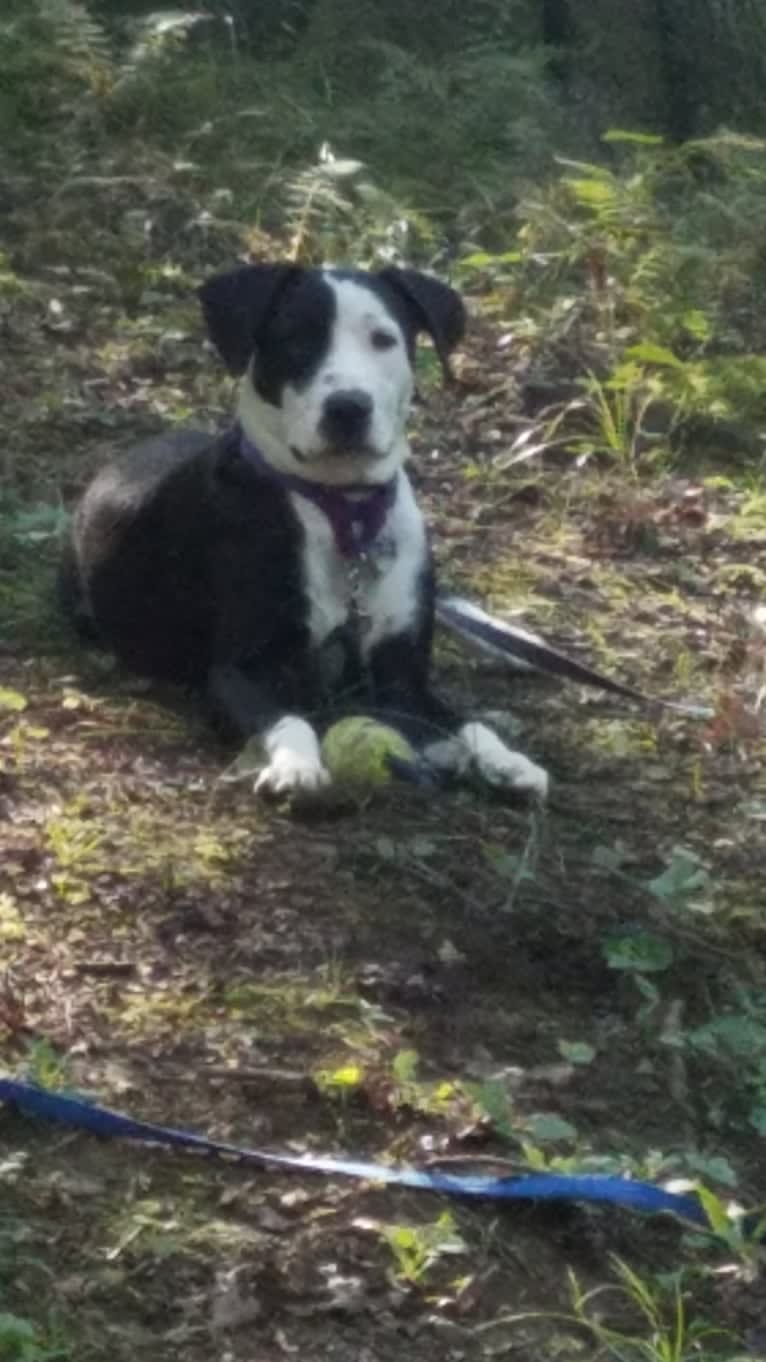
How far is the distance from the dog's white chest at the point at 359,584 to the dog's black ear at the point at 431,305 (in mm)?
433

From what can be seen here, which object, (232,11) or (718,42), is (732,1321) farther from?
(232,11)

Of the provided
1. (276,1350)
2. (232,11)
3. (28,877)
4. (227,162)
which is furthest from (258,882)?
(232,11)

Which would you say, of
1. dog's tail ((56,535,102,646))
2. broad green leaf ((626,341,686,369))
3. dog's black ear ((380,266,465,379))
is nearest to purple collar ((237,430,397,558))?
dog's black ear ((380,266,465,379))

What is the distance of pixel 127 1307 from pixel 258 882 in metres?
1.40

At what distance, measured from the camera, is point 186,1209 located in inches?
148

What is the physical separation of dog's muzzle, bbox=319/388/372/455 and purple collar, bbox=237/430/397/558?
165 millimetres

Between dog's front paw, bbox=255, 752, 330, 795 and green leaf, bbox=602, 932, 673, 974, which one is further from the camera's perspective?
dog's front paw, bbox=255, 752, 330, 795

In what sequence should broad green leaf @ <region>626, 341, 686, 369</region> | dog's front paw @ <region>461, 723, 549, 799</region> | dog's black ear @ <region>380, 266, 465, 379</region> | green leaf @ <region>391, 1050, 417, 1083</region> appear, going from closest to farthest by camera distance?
green leaf @ <region>391, 1050, 417, 1083</region> < dog's front paw @ <region>461, 723, 549, 799</region> < dog's black ear @ <region>380, 266, 465, 379</region> < broad green leaf @ <region>626, 341, 686, 369</region>

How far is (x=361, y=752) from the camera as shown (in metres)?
5.23

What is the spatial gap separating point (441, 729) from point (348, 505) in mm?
542

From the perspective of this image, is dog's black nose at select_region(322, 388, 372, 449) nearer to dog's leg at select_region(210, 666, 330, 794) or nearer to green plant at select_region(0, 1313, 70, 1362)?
dog's leg at select_region(210, 666, 330, 794)

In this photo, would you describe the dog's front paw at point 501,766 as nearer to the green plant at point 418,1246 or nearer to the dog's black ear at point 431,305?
the dog's black ear at point 431,305

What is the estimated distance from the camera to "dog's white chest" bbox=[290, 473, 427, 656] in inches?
228

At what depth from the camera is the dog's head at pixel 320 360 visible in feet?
18.6
